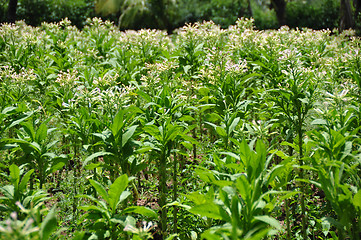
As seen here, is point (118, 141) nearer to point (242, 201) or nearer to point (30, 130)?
point (30, 130)

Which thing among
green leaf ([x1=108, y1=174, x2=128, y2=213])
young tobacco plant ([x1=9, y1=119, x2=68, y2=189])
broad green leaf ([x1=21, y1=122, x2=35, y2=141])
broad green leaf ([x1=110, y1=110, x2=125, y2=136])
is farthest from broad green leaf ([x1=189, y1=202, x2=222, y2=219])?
broad green leaf ([x1=21, y1=122, x2=35, y2=141])

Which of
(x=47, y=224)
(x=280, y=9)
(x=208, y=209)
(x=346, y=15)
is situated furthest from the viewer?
(x=280, y=9)

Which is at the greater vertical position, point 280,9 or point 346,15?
point 280,9

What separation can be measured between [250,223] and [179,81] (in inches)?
122

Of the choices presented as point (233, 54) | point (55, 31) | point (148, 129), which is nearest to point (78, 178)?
point (148, 129)

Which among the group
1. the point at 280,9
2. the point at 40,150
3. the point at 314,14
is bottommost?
the point at 40,150

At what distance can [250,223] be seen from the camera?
220cm

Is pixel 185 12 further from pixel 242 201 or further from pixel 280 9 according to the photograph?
pixel 242 201

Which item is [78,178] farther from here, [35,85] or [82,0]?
[82,0]

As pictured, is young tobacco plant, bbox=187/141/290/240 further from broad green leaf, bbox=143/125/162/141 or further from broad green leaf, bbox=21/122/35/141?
broad green leaf, bbox=21/122/35/141

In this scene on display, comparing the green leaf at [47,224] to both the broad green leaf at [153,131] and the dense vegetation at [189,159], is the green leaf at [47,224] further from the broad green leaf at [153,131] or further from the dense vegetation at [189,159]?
the broad green leaf at [153,131]

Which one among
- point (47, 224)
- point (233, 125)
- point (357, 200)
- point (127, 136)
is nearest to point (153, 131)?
point (127, 136)

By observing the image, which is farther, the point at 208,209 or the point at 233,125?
the point at 233,125

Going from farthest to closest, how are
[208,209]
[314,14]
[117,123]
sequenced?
[314,14], [117,123], [208,209]
